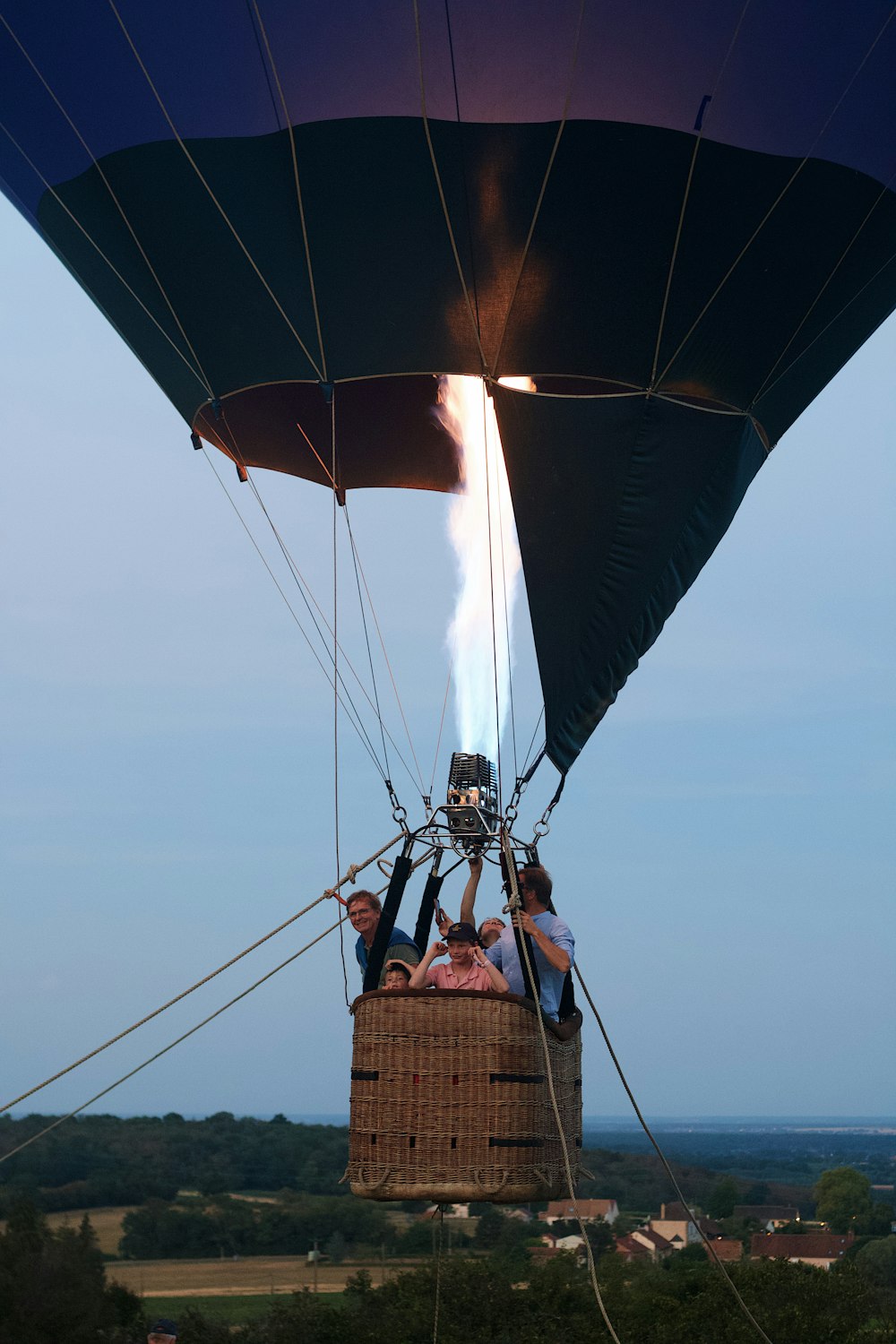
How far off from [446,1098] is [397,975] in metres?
0.41

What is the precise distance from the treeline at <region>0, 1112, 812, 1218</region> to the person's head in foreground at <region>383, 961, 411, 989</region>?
2056 cm

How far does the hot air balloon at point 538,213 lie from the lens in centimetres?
611

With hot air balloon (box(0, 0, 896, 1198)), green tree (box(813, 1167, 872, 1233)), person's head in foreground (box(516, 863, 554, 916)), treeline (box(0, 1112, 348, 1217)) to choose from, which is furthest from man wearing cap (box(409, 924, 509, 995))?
green tree (box(813, 1167, 872, 1233))

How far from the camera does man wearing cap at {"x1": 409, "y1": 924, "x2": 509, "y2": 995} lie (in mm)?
5043

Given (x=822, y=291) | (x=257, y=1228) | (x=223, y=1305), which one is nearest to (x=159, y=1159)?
(x=257, y=1228)

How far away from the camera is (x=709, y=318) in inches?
257

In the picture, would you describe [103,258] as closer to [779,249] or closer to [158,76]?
[158,76]

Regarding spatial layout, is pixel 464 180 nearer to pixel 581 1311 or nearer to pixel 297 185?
pixel 297 185

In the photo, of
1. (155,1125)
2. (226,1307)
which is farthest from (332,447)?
(155,1125)

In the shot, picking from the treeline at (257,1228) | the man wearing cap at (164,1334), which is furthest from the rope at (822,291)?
the treeline at (257,1228)

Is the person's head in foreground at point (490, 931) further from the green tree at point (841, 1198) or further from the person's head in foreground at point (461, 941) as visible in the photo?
the green tree at point (841, 1198)

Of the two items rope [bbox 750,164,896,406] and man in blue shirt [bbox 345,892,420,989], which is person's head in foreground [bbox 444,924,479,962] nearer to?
man in blue shirt [bbox 345,892,420,989]

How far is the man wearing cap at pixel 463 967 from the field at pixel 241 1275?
71.8 feet

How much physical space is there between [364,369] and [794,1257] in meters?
24.8
